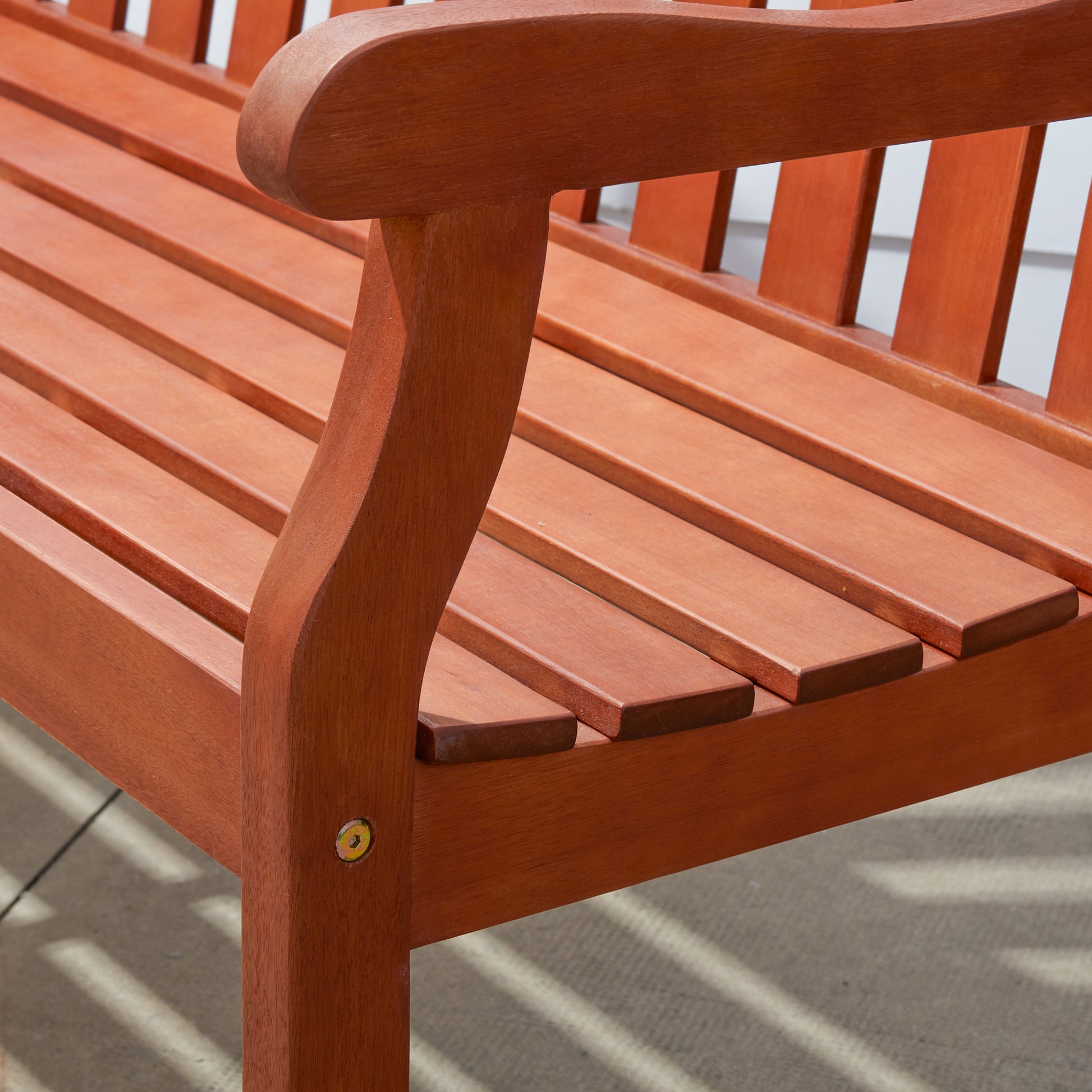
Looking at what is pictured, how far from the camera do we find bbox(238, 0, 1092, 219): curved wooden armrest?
23.4 inches

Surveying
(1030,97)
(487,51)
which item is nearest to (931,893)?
(1030,97)

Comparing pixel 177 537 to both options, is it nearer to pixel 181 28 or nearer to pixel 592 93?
pixel 592 93

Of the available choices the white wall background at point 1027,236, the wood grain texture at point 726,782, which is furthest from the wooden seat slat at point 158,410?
the white wall background at point 1027,236

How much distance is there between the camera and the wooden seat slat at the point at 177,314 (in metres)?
1.16

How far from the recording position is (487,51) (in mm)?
624

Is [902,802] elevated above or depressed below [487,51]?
below

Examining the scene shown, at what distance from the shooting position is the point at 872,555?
970 millimetres

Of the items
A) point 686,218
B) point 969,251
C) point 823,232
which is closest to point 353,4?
point 686,218

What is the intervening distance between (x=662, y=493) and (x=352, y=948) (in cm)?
39

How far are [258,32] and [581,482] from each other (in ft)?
2.74

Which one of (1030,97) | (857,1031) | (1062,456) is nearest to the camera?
(1030,97)

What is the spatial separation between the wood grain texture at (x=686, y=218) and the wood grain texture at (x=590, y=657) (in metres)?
0.52

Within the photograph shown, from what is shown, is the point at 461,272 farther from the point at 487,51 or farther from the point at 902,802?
the point at 902,802

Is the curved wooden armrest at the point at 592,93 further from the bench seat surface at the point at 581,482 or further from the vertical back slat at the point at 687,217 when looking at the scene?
the vertical back slat at the point at 687,217
